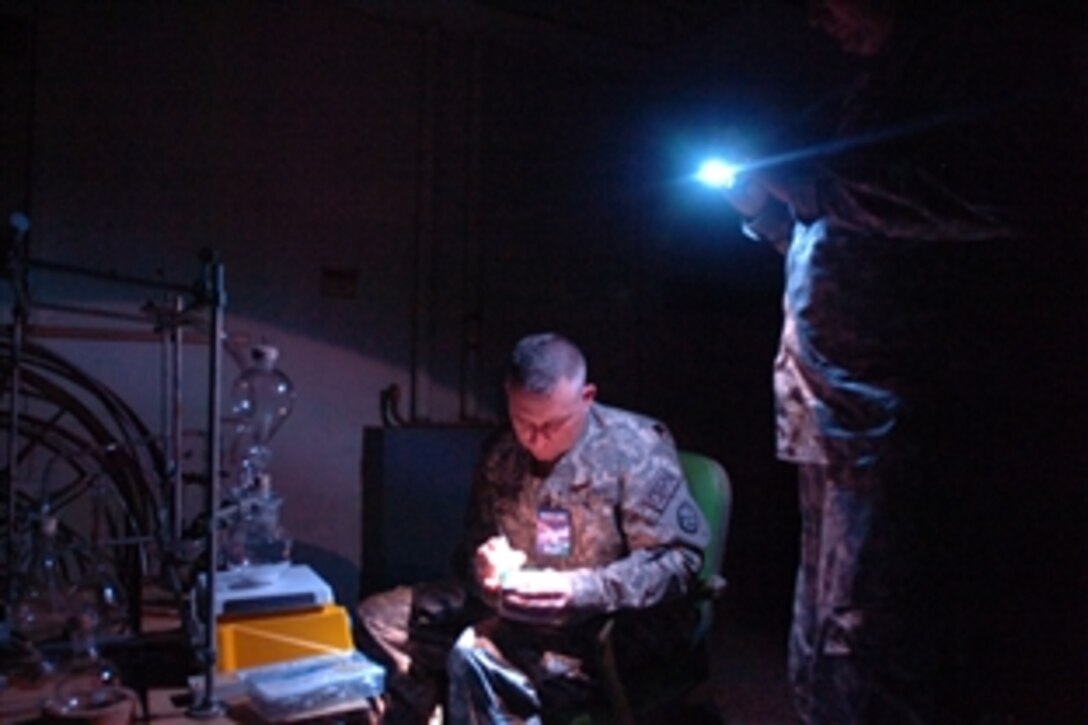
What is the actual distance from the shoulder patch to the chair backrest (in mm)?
150

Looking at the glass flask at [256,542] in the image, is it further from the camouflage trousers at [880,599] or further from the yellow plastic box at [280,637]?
the camouflage trousers at [880,599]

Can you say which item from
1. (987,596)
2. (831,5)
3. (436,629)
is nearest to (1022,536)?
(987,596)

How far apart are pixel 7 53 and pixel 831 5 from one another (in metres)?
2.85

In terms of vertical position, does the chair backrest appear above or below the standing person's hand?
below

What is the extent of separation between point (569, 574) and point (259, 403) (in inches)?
75.8

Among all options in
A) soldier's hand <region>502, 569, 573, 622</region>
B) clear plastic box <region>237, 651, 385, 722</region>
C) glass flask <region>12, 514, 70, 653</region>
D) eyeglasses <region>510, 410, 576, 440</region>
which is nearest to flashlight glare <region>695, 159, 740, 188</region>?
eyeglasses <region>510, 410, 576, 440</region>

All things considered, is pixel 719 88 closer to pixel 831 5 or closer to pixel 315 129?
pixel 315 129

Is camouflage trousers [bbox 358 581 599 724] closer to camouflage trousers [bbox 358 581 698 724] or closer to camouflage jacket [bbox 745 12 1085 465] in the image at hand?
camouflage trousers [bbox 358 581 698 724]

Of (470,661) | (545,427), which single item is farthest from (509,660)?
(545,427)

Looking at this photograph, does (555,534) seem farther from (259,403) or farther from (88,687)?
(259,403)

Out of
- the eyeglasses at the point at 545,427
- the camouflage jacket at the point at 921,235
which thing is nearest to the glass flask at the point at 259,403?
the eyeglasses at the point at 545,427

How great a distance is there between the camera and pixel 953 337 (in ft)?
4.69

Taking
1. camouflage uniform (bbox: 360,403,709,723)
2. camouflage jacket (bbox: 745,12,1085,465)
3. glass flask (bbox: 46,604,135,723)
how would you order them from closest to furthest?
camouflage jacket (bbox: 745,12,1085,465) < glass flask (bbox: 46,604,135,723) < camouflage uniform (bbox: 360,403,709,723)

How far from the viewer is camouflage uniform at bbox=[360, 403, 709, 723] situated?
1.74m
